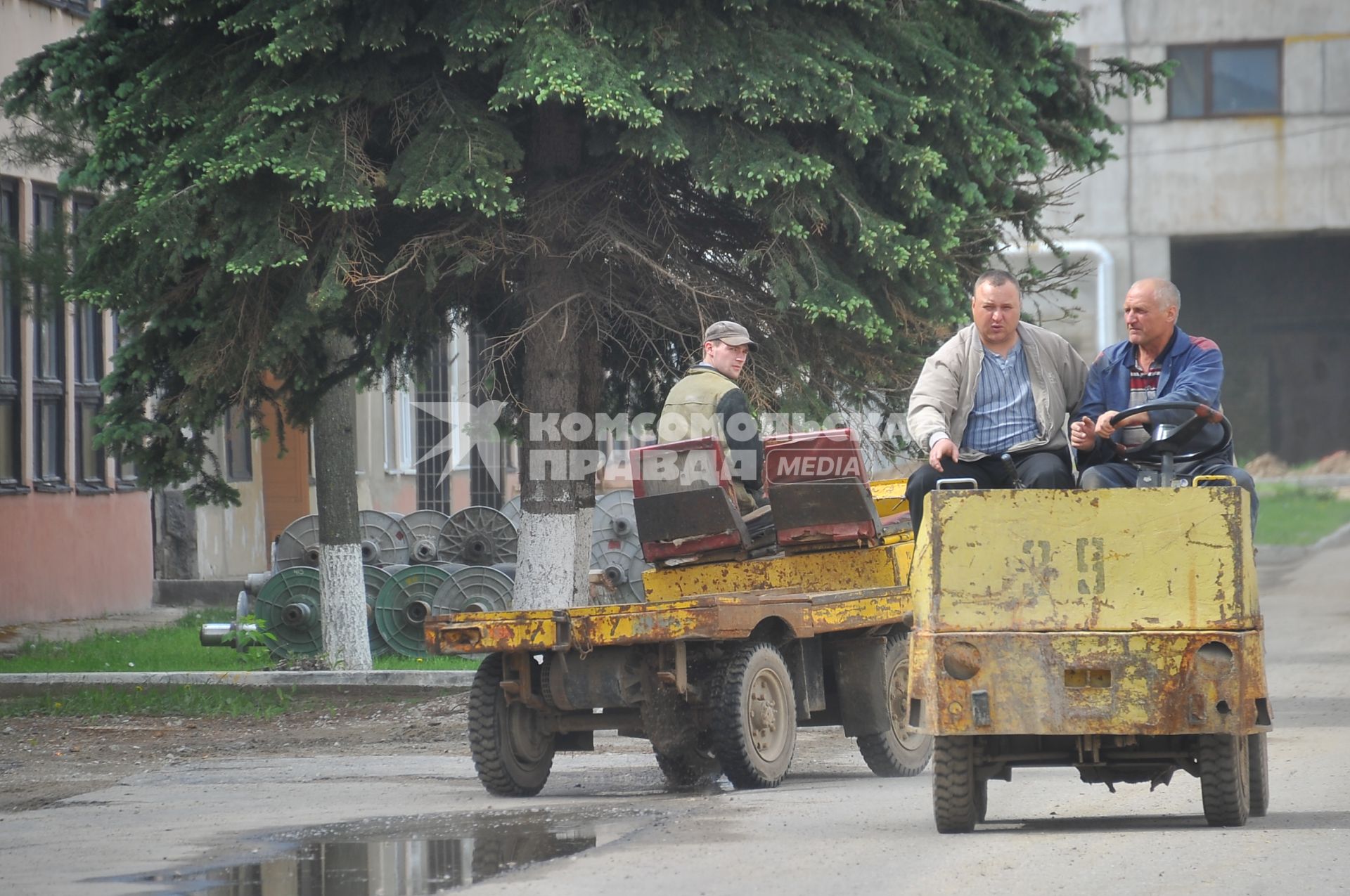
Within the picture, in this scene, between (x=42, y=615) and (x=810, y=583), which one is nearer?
(x=810, y=583)

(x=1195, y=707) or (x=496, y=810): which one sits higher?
(x=1195, y=707)

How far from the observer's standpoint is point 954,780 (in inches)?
286

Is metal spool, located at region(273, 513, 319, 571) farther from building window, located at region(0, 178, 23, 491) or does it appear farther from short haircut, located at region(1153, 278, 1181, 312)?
short haircut, located at region(1153, 278, 1181, 312)

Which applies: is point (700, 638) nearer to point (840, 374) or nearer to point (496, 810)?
point (496, 810)

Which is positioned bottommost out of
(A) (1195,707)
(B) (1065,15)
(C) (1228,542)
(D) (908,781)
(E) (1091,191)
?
(D) (908,781)

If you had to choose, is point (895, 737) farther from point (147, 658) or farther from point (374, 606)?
point (147, 658)

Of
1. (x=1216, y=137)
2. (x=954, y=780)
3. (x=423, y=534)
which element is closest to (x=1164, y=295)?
(x=954, y=780)

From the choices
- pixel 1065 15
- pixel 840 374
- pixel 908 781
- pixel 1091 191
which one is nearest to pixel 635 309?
pixel 840 374

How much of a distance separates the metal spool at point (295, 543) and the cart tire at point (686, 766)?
850 cm

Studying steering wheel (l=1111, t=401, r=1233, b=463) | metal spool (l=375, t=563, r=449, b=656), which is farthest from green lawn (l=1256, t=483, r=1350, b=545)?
steering wheel (l=1111, t=401, r=1233, b=463)

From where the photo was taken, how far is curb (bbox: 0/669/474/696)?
46.2 ft

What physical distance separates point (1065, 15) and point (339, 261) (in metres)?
5.71

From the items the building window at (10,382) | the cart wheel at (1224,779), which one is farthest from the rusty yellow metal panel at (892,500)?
the building window at (10,382)

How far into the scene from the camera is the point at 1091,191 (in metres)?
39.5
